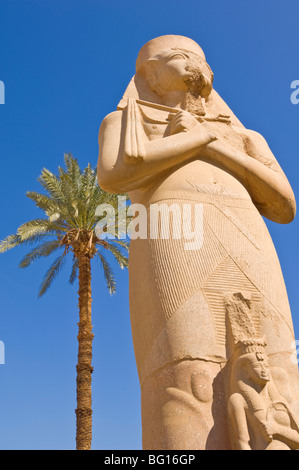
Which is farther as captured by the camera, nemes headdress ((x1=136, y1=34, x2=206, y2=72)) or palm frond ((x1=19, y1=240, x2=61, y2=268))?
palm frond ((x1=19, y1=240, x2=61, y2=268))

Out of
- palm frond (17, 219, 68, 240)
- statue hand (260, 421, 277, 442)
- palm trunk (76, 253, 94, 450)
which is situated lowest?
statue hand (260, 421, 277, 442)

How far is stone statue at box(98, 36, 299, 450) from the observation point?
11.7 ft

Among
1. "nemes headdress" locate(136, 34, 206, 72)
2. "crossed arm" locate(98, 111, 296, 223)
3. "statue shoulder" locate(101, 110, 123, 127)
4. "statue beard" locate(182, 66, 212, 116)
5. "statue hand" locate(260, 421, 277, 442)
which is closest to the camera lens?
"statue hand" locate(260, 421, 277, 442)

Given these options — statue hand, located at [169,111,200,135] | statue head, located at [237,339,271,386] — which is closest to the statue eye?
statue hand, located at [169,111,200,135]

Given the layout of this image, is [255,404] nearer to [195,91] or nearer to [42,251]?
[195,91]

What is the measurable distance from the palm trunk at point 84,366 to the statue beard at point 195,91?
11.1 m

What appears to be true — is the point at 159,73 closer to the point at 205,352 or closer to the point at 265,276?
the point at 265,276

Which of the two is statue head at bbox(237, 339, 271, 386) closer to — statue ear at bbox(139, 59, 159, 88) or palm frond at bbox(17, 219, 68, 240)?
statue ear at bbox(139, 59, 159, 88)

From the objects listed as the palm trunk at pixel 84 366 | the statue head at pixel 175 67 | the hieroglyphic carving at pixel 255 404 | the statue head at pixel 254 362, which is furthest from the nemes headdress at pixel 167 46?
the palm trunk at pixel 84 366

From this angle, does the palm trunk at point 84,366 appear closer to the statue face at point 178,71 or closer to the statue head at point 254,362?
the statue face at point 178,71

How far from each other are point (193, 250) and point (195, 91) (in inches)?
68.6
